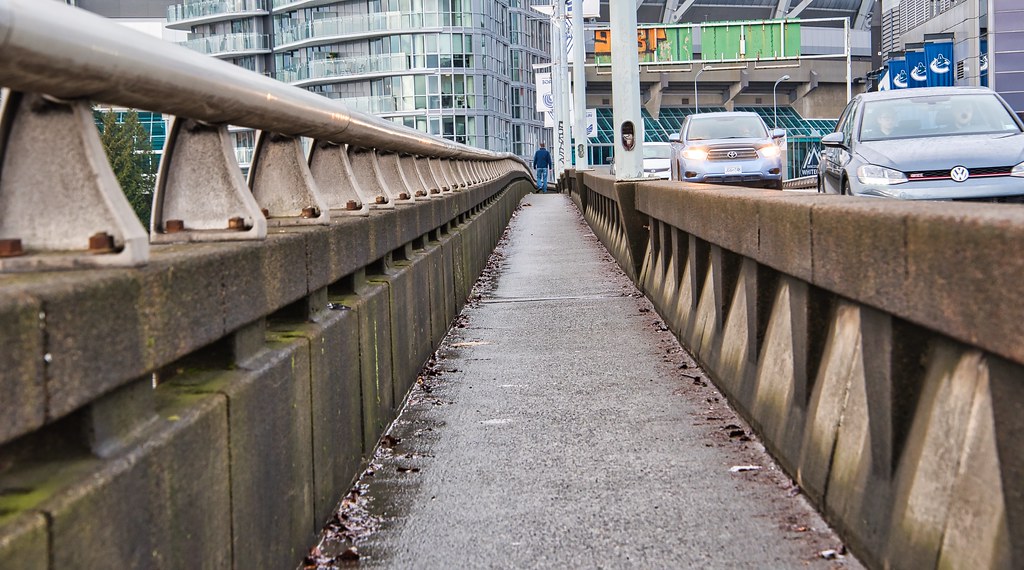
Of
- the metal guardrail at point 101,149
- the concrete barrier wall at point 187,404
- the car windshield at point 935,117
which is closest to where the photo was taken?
the concrete barrier wall at point 187,404

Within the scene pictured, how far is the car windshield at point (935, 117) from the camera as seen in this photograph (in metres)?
15.1

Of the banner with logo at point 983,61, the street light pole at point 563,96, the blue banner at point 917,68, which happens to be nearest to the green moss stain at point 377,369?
the street light pole at point 563,96

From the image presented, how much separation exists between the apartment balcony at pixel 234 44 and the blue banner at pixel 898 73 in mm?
65695

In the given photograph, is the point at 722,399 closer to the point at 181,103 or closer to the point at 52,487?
the point at 181,103

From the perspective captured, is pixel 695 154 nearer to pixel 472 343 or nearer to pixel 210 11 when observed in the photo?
pixel 472 343

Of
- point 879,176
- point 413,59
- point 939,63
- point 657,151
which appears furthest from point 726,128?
point 413,59

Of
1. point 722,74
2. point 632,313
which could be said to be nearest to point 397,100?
point 722,74

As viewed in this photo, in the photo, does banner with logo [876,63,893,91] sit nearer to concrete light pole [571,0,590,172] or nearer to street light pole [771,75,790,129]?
concrete light pole [571,0,590,172]

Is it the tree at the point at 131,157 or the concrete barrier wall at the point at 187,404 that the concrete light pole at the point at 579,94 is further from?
the tree at the point at 131,157

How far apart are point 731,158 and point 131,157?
97.4m

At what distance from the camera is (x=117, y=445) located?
9.28 feet

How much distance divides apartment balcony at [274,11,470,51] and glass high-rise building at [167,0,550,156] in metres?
0.08

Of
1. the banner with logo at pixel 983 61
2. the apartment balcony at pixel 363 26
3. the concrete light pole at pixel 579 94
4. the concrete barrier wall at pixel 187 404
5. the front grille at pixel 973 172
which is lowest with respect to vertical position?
the concrete barrier wall at pixel 187 404

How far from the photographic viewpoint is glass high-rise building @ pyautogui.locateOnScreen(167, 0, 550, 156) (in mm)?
101875
